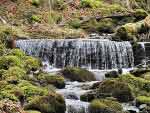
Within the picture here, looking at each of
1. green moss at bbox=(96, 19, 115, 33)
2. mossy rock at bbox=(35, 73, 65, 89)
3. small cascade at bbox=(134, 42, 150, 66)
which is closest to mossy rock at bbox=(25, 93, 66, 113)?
mossy rock at bbox=(35, 73, 65, 89)

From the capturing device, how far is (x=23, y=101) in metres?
16.2

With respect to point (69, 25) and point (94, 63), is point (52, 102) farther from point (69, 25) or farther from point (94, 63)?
point (69, 25)

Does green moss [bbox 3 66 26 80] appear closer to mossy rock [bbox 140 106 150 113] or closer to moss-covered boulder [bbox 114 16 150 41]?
mossy rock [bbox 140 106 150 113]

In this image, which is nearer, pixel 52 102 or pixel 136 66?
pixel 52 102

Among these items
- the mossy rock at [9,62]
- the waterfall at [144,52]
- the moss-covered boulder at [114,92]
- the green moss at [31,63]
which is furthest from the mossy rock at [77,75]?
the waterfall at [144,52]

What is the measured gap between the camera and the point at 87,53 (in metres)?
25.6

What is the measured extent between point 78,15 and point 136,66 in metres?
8.87

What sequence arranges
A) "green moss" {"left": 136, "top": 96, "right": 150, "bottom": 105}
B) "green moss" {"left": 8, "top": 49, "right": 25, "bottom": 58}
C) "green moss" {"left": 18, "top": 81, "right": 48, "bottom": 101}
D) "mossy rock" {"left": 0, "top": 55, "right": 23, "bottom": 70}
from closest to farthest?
1. "green moss" {"left": 136, "top": 96, "right": 150, "bottom": 105}
2. "green moss" {"left": 18, "top": 81, "right": 48, "bottom": 101}
3. "mossy rock" {"left": 0, "top": 55, "right": 23, "bottom": 70}
4. "green moss" {"left": 8, "top": 49, "right": 25, "bottom": 58}

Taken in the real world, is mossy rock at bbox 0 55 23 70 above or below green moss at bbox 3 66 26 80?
above

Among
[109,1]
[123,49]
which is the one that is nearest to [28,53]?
[123,49]

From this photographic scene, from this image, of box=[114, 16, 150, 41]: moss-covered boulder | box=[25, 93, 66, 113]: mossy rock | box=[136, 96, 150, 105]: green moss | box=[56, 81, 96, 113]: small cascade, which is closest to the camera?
box=[25, 93, 66, 113]: mossy rock

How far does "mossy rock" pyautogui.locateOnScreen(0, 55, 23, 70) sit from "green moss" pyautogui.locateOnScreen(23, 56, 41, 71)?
0.43 meters

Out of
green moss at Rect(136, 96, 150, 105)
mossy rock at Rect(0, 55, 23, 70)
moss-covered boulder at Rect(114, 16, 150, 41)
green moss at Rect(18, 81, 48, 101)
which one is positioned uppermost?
moss-covered boulder at Rect(114, 16, 150, 41)

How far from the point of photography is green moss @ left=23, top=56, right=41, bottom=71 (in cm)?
2281
